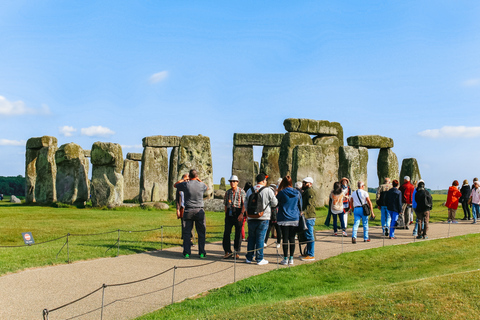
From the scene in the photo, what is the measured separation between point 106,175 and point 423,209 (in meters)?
15.1

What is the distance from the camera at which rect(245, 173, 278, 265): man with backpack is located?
9.41m

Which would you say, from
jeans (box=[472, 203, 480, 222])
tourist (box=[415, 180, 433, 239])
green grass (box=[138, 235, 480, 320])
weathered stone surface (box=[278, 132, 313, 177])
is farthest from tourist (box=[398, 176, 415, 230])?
weathered stone surface (box=[278, 132, 313, 177])

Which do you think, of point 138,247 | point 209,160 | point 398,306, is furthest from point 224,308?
point 209,160

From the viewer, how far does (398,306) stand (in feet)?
21.4

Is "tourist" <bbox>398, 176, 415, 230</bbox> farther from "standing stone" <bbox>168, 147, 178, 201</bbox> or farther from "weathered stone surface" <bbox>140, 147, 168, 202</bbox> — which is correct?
"weathered stone surface" <bbox>140, 147, 168, 202</bbox>

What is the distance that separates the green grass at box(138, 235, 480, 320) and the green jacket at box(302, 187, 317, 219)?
1.10 m

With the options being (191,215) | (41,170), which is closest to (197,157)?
(41,170)

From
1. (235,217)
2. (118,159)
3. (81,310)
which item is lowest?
(81,310)

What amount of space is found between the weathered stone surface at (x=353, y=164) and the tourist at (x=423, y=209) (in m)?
9.80

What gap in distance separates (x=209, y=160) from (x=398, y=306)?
17.0 metres

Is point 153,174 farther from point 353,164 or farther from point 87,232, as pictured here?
point 87,232

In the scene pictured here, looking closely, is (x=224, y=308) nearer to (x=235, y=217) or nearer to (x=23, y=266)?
(x=235, y=217)

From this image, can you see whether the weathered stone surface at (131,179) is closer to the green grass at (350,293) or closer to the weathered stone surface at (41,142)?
the weathered stone surface at (41,142)

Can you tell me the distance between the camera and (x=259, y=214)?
941 centimetres
